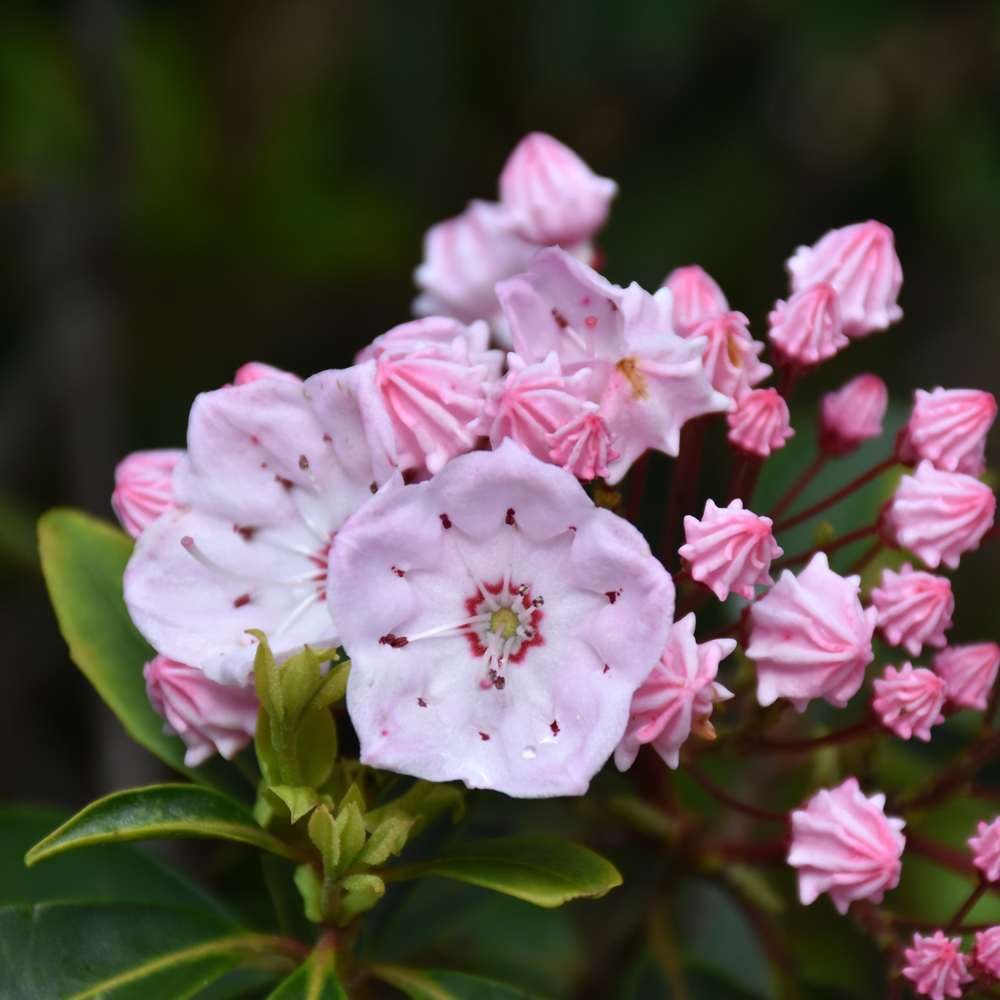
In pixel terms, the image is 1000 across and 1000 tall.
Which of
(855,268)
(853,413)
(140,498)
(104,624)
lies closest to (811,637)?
(853,413)

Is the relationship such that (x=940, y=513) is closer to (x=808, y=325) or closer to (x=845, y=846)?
(x=808, y=325)

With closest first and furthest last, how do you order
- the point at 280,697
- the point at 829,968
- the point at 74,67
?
the point at 280,697 → the point at 829,968 → the point at 74,67

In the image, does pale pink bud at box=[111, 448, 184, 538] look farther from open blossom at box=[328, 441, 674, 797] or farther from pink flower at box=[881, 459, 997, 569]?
pink flower at box=[881, 459, 997, 569]

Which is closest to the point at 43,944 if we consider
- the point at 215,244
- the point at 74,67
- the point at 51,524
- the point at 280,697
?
the point at 280,697

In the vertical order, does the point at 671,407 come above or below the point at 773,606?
above

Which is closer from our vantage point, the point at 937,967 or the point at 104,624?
the point at 937,967

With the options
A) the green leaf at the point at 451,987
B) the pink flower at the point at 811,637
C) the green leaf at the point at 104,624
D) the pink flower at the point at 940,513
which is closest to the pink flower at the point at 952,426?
the pink flower at the point at 940,513

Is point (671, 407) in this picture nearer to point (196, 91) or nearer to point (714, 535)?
point (714, 535)
